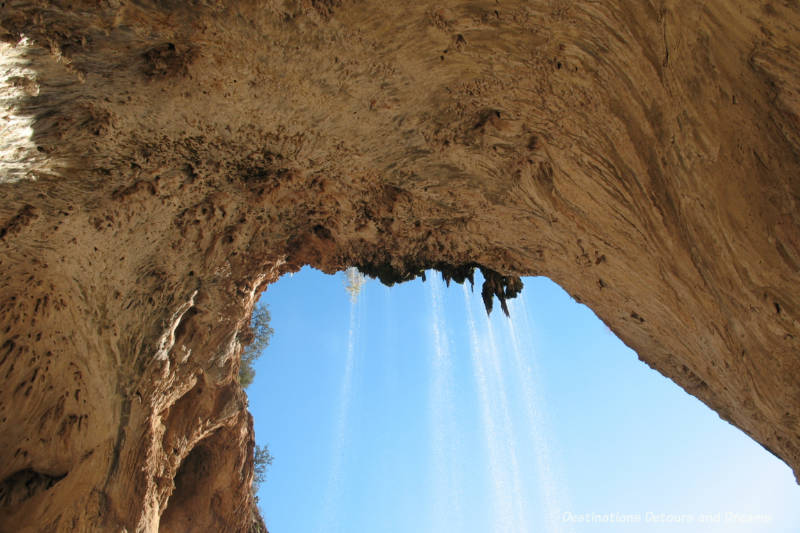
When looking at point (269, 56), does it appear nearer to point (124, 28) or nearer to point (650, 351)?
point (124, 28)

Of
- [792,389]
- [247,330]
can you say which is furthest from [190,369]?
[792,389]

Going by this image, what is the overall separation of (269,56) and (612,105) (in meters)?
3.07

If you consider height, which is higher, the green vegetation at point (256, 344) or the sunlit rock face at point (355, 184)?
the green vegetation at point (256, 344)

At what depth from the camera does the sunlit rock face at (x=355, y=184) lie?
342 cm

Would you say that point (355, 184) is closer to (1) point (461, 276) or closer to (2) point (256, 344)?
(1) point (461, 276)

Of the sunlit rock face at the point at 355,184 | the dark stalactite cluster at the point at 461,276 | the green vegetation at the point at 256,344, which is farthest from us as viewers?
the green vegetation at the point at 256,344

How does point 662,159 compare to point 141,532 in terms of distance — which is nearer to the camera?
point 662,159

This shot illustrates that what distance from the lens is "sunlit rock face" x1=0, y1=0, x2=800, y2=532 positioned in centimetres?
342

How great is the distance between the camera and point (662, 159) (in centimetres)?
374

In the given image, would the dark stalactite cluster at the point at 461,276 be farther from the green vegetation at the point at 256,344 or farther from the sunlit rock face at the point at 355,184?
the green vegetation at the point at 256,344

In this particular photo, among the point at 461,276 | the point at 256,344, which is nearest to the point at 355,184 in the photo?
the point at 461,276

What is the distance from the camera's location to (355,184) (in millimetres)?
5762

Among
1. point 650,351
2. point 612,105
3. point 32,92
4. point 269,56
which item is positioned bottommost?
point 650,351

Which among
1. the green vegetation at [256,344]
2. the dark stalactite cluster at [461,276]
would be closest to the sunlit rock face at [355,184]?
the dark stalactite cluster at [461,276]
